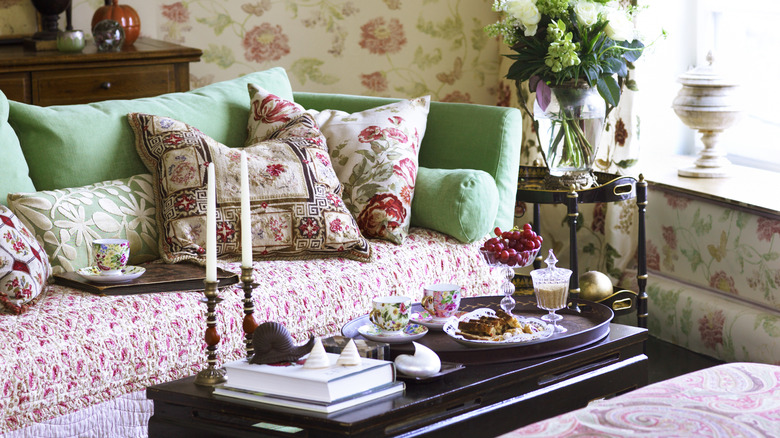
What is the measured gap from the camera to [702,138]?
11.1ft

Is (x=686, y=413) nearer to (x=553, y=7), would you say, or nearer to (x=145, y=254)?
(x=145, y=254)

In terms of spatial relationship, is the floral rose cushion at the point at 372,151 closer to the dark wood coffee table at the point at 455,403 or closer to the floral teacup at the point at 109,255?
the floral teacup at the point at 109,255

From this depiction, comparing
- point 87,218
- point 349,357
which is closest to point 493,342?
point 349,357

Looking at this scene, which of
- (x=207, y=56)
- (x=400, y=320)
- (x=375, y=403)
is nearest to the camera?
(x=375, y=403)

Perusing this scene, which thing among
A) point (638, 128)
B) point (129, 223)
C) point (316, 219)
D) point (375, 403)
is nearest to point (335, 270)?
point (316, 219)

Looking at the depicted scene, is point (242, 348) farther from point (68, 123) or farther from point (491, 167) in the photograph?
point (491, 167)

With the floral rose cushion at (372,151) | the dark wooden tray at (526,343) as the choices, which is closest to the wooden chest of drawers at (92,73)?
the floral rose cushion at (372,151)

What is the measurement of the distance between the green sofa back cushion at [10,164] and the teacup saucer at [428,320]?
3.58 feet

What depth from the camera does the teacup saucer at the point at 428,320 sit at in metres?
1.99

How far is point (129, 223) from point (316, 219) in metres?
0.50

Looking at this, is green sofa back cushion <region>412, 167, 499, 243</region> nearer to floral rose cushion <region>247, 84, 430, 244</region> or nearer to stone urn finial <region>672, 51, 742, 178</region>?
floral rose cushion <region>247, 84, 430, 244</region>

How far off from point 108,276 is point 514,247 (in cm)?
97

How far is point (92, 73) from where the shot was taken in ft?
10.4

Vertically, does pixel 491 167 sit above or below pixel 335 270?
above
